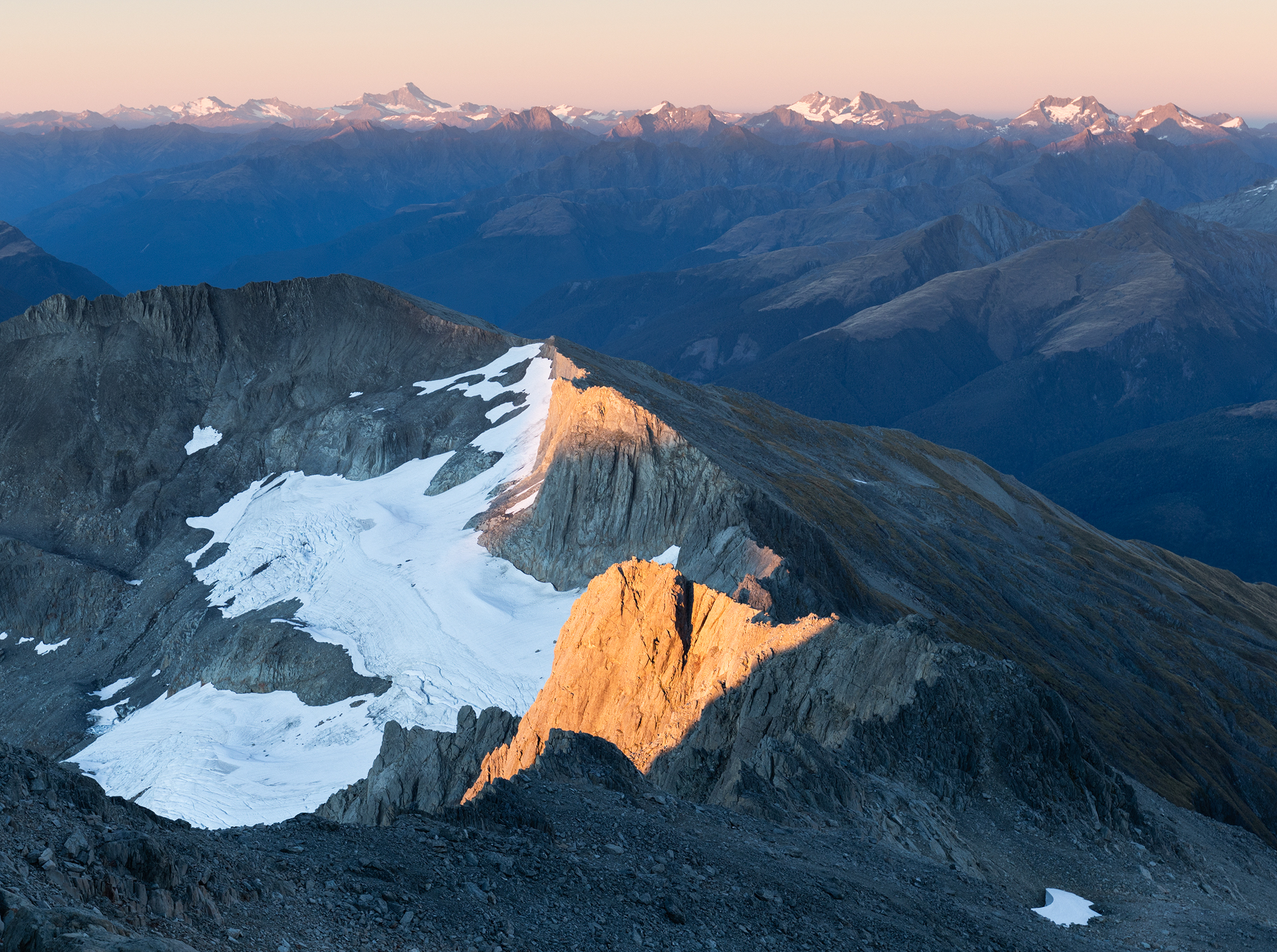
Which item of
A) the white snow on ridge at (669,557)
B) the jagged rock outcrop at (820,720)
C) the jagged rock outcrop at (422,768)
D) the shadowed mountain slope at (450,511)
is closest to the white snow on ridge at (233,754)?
the shadowed mountain slope at (450,511)

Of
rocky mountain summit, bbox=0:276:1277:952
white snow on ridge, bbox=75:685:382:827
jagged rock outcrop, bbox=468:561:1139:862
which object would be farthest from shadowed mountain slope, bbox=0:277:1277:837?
jagged rock outcrop, bbox=468:561:1139:862

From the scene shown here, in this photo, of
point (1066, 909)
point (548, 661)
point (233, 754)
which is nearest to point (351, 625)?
point (233, 754)

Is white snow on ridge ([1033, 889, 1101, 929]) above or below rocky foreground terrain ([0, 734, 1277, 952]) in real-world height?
below

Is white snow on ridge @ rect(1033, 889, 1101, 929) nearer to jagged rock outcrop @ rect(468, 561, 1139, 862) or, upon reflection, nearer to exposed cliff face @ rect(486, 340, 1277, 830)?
jagged rock outcrop @ rect(468, 561, 1139, 862)

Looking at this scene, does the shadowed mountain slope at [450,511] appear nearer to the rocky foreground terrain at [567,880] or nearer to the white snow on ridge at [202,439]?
the white snow on ridge at [202,439]

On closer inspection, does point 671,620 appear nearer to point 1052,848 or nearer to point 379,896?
point 1052,848

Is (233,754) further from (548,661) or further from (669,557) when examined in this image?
(669,557)
